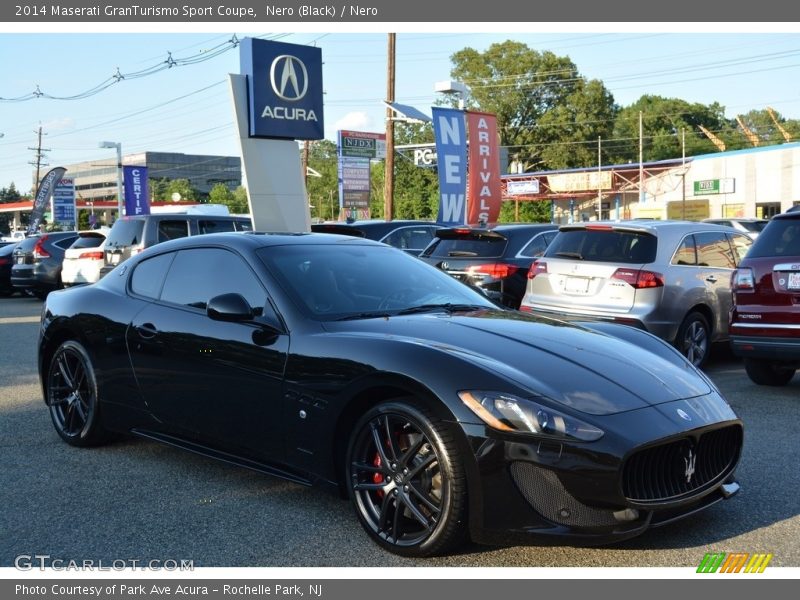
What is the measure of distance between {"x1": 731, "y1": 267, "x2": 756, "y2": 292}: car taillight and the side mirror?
5.14m

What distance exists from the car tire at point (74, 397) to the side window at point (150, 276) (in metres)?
0.64

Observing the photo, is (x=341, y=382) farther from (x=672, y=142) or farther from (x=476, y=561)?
(x=672, y=142)

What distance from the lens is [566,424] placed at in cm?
364

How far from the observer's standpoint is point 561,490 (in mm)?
3598

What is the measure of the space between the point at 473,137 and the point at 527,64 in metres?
69.3

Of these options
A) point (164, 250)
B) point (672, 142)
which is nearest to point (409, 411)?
point (164, 250)

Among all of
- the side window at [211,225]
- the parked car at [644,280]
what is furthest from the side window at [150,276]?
the side window at [211,225]

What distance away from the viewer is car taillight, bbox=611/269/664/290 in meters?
8.91

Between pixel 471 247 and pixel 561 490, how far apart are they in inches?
320

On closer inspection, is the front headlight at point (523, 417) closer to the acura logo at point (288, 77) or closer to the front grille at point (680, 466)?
the front grille at point (680, 466)

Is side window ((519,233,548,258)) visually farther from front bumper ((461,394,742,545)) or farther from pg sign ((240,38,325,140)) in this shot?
front bumper ((461,394,742,545))

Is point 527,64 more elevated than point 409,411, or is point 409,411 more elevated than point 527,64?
point 527,64

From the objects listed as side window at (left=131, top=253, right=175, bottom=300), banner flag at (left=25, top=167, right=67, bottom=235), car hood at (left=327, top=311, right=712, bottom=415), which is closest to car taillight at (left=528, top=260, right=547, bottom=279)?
car hood at (left=327, top=311, right=712, bottom=415)

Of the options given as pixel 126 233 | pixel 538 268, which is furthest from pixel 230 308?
pixel 126 233
